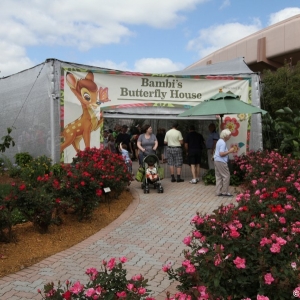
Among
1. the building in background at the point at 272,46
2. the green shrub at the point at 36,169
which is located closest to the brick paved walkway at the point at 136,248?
the green shrub at the point at 36,169

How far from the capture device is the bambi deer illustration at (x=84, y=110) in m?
10.4

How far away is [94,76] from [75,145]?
6.77ft

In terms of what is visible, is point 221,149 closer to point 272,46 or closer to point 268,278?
point 268,278

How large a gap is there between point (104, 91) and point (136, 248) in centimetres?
652

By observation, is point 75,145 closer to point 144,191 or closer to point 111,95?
point 111,95

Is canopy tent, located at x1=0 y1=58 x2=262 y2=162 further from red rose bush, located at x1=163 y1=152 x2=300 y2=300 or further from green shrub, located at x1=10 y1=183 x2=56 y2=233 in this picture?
red rose bush, located at x1=163 y1=152 x2=300 y2=300

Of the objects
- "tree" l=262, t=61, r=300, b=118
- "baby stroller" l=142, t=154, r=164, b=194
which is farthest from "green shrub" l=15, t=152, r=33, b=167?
"tree" l=262, t=61, r=300, b=118

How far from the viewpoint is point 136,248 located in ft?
17.3

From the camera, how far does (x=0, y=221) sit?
4945 mm

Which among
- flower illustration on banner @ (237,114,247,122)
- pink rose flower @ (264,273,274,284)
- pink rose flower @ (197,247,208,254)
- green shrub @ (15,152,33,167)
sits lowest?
pink rose flower @ (264,273,274,284)

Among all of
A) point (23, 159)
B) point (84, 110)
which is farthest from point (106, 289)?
point (23, 159)

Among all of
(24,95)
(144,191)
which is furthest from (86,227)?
(24,95)

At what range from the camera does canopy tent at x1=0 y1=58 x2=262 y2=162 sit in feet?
33.8

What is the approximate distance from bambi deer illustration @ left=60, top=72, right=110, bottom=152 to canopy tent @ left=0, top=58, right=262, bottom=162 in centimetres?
13
